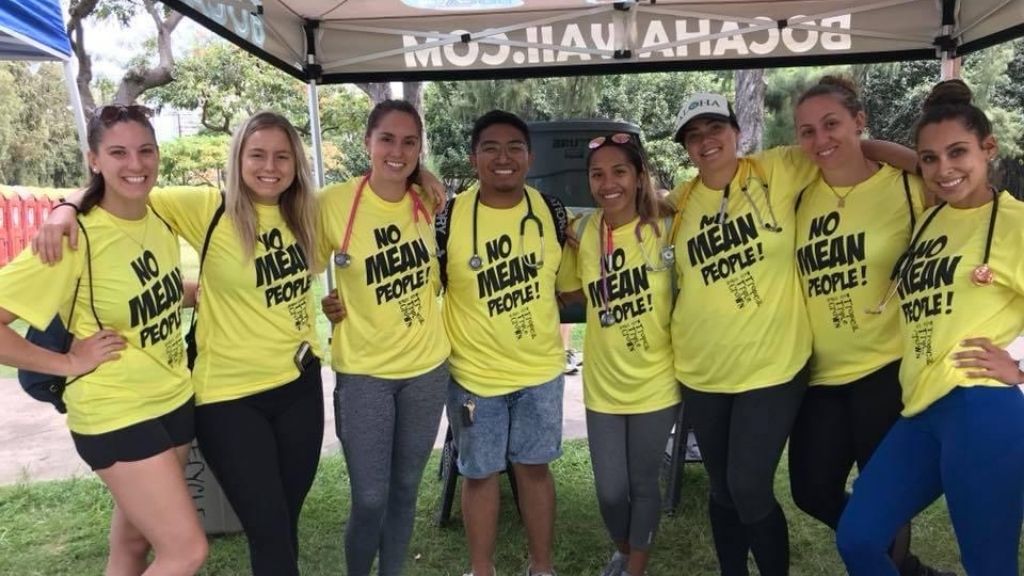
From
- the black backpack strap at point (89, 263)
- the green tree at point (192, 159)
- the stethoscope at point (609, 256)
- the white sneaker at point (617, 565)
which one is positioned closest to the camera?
the black backpack strap at point (89, 263)

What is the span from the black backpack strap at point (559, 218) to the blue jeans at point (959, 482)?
1385 mm

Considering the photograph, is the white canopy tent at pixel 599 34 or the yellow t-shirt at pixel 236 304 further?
the white canopy tent at pixel 599 34

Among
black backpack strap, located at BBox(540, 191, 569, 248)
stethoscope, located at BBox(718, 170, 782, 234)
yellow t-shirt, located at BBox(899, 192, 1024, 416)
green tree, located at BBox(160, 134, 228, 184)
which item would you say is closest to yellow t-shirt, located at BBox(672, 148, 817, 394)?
stethoscope, located at BBox(718, 170, 782, 234)

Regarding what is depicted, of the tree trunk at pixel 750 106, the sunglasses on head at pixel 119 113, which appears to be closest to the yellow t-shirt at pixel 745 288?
the sunglasses on head at pixel 119 113

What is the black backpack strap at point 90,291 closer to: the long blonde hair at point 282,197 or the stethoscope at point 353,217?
the long blonde hair at point 282,197

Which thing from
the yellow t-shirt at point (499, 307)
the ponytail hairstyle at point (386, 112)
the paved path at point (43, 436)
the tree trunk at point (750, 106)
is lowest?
the paved path at point (43, 436)

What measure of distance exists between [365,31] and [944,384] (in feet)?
12.0

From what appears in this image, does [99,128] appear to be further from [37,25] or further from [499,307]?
[499,307]

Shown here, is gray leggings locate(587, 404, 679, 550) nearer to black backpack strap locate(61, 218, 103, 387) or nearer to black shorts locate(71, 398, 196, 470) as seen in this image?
black shorts locate(71, 398, 196, 470)

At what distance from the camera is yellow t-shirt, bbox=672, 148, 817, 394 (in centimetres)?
255

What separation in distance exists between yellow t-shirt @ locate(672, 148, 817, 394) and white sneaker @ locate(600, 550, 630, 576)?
3.13ft

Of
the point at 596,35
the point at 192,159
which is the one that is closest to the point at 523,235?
the point at 596,35

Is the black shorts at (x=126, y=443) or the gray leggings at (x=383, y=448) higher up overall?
the black shorts at (x=126, y=443)

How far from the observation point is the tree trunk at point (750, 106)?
11.4 m
